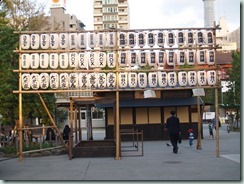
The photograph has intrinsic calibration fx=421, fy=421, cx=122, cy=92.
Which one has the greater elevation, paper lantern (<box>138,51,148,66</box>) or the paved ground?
paper lantern (<box>138,51,148,66</box>)

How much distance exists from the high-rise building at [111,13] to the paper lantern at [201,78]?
336 feet

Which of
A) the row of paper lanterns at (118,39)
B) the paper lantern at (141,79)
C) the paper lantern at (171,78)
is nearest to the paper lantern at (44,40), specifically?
the row of paper lanterns at (118,39)

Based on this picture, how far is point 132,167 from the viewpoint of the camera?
1360 cm

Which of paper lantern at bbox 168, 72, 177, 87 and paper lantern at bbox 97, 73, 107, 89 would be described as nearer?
paper lantern at bbox 97, 73, 107, 89

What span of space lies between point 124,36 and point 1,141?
1017cm

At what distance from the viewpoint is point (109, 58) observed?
54.7 ft

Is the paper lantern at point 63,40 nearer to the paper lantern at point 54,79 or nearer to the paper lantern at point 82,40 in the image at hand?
the paper lantern at point 82,40

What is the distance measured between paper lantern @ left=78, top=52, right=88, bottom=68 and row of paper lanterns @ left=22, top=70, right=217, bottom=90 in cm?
36

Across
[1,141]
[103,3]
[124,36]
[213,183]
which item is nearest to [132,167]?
[213,183]

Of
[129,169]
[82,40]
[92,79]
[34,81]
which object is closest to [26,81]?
[34,81]

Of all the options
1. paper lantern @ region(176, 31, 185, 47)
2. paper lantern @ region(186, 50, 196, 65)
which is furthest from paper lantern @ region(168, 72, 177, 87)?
paper lantern @ region(176, 31, 185, 47)

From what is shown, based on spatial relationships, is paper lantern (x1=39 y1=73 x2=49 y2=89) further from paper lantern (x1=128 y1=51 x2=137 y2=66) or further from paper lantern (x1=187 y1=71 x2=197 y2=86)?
paper lantern (x1=187 y1=71 x2=197 y2=86)

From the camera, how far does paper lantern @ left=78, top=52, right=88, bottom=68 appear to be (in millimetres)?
16656

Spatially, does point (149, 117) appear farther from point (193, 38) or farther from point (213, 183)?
point (213, 183)
